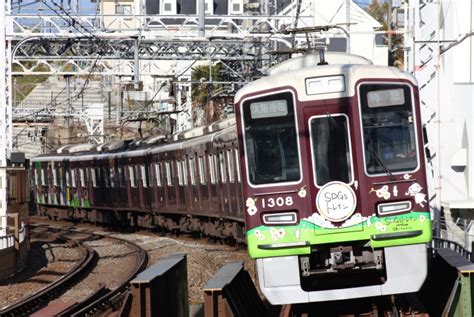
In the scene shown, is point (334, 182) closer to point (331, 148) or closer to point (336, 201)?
point (336, 201)

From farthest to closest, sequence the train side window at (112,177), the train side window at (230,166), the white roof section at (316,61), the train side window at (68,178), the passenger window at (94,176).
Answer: the train side window at (68,178), the passenger window at (94,176), the train side window at (112,177), the train side window at (230,166), the white roof section at (316,61)

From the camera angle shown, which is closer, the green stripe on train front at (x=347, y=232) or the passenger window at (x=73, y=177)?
the green stripe on train front at (x=347, y=232)

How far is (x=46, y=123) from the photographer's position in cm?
5500

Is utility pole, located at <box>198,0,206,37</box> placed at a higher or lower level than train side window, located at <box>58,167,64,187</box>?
higher

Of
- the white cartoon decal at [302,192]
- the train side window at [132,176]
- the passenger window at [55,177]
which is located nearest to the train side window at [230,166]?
the white cartoon decal at [302,192]

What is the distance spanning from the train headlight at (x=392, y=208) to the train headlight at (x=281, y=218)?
2.64 ft

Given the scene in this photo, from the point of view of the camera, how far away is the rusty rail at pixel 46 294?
42.6ft

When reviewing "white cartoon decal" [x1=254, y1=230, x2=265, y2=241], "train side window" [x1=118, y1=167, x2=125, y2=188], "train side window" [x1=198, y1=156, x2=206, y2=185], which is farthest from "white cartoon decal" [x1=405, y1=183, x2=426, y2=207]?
"train side window" [x1=118, y1=167, x2=125, y2=188]

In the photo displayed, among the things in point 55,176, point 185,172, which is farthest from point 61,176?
point 185,172

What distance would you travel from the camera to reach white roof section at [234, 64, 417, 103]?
10852 mm

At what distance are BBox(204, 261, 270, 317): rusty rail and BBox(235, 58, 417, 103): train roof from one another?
181cm

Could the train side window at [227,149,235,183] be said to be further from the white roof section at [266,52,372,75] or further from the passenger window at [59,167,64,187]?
the passenger window at [59,167,64,187]

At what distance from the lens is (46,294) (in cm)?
1453

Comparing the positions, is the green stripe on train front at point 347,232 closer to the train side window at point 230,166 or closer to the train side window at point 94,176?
the train side window at point 230,166
